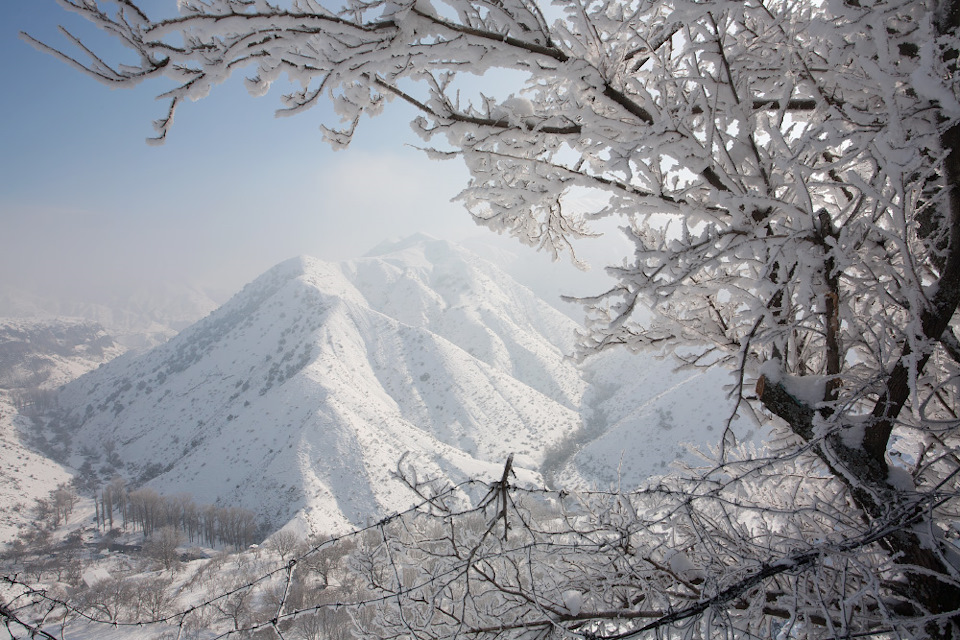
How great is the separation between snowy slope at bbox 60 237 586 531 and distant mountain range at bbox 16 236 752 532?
1.34ft

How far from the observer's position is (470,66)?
222 centimetres

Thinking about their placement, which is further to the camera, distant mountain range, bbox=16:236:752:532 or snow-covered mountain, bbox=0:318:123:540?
snow-covered mountain, bbox=0:318:123:540

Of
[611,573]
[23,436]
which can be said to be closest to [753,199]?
[611,573]

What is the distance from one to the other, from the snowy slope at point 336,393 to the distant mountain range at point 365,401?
1.34 ft

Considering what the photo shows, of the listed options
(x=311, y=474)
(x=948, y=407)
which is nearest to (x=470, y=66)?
(x=948, y=407)

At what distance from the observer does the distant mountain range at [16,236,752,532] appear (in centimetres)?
5862

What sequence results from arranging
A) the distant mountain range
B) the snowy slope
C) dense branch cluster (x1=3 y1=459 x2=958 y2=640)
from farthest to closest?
the snowy slope, the distant mountain range, dense branch cluster (x1=3 y1=459 x2=958 y2=640)

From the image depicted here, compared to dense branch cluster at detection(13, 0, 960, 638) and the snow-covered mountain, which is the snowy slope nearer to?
the snow-covered mountain

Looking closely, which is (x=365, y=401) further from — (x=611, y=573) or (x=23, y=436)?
(x=23, y=436)

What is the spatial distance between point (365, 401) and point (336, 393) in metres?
5.65

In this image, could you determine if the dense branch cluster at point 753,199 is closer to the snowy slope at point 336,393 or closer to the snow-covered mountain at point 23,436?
the snowy slope at point 336,393

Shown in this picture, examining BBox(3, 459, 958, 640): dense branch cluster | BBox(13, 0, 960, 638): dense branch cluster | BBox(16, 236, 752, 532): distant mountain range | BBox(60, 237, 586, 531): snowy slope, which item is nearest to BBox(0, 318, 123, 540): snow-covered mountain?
BBox(16, 236, 752, 532): distant mountain range

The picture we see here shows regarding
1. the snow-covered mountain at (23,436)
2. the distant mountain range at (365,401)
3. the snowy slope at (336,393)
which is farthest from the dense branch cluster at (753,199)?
the snow-covered mountain at (23,436)

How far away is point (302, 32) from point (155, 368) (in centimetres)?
15327
